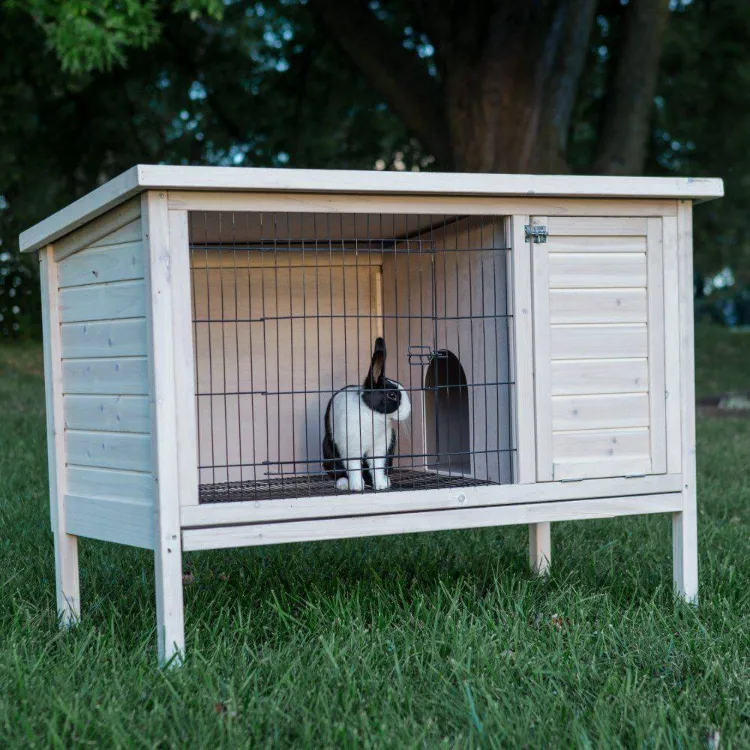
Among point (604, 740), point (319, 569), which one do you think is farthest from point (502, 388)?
point (604, 740)

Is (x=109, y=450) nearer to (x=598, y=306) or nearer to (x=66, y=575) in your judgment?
(x=66, y=575)

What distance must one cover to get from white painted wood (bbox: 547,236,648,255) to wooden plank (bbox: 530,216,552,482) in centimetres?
5

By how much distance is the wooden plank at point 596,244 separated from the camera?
342 centimetres

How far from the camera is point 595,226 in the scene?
3.46 m

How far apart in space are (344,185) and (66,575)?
67.9 inches

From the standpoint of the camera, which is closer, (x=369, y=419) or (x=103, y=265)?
(x=103, y=265)

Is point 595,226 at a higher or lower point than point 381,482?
higher

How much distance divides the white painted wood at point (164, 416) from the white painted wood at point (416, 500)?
8 cm

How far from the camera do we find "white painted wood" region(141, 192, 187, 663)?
2.91 metres

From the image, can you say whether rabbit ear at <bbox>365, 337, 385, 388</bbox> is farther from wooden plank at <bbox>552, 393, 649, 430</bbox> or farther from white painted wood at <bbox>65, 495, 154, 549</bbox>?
white painted wood at <bbox>65, 495, 154, 549</bbox>

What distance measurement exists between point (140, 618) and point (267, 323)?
5.06 ft

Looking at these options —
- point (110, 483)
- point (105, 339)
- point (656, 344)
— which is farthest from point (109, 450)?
point (656, 344)

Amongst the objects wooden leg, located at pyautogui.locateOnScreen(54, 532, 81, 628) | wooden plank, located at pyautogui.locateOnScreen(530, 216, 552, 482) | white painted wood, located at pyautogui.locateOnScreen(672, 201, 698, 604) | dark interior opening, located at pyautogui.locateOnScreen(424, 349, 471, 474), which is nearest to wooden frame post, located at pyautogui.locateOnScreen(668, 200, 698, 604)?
white painted wood, located at pyautogui.locateOnScreen(672, 201, 698, 604)

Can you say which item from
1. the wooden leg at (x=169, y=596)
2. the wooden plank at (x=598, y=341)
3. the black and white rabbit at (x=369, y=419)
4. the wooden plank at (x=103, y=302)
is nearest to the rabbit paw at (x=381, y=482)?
the black and white rabbit at (x=369, y=419)
